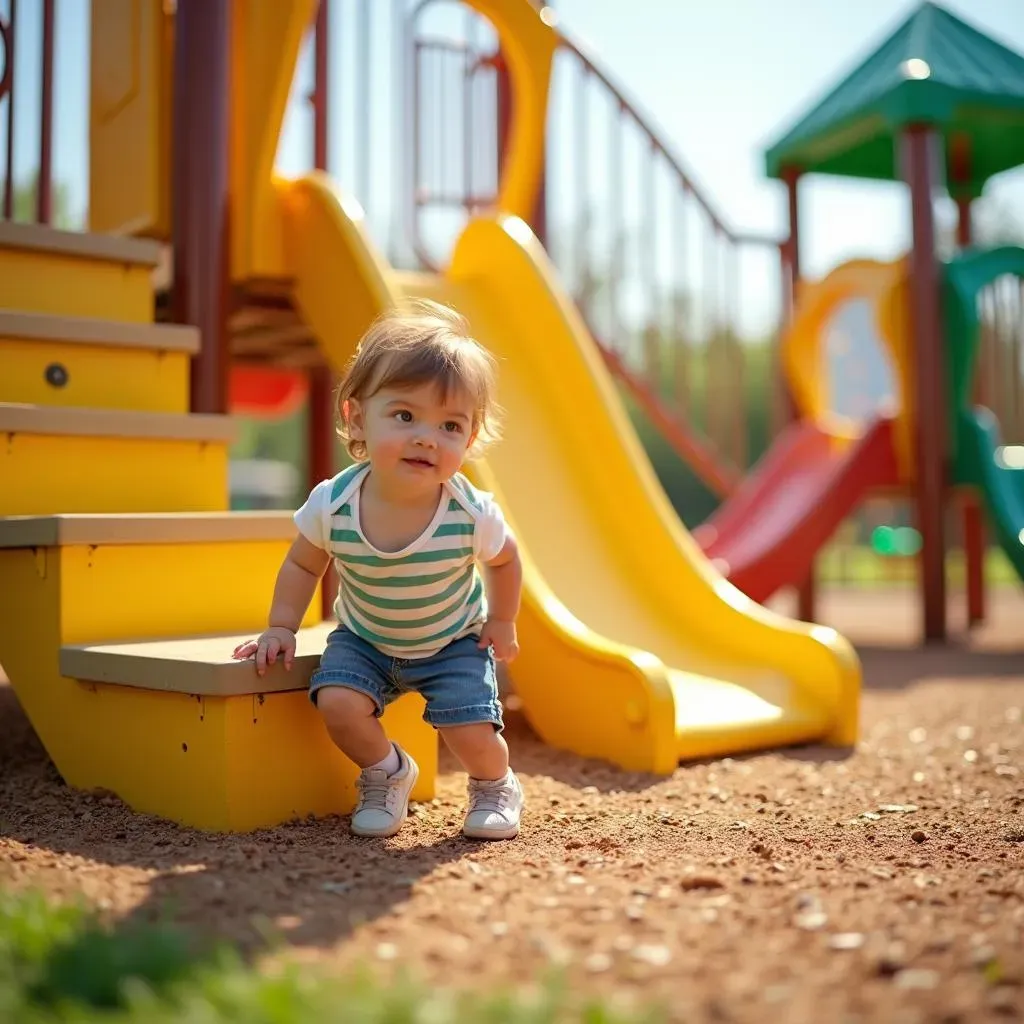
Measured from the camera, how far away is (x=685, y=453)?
7566 mm

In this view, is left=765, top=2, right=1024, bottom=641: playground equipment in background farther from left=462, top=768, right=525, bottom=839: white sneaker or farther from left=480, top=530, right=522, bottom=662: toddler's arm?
left=462, top=768, right=525, bottom=839: white sneaker

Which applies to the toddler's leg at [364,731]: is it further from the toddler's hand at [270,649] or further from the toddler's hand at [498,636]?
the toddler's hand at [498,636]

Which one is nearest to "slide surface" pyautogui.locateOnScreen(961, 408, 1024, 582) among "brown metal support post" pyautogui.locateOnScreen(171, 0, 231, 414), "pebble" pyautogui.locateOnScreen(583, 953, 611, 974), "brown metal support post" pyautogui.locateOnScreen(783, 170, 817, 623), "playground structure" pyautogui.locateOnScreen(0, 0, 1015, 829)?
"brown metal support post" pyautogui.locateOnScreen(783, 170, 817, 623)

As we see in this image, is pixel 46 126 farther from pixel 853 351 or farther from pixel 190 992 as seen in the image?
pixel 853 351

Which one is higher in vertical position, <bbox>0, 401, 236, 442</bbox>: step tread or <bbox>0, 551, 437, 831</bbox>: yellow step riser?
<bbox>0, 401, 236, 442</bbox>: step tread

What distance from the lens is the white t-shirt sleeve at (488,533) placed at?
2.61 m

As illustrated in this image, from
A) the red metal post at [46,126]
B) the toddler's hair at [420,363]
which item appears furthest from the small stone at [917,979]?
the red metal post at [46,126]

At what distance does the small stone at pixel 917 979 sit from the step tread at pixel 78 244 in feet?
10.8

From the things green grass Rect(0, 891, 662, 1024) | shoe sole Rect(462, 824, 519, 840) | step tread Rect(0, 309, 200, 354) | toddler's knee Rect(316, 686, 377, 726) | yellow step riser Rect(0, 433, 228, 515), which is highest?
step tread Rect(0, 309, 200, 354)

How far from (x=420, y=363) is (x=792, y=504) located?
4977 millimetres

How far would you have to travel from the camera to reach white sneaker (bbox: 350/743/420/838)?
2.46m

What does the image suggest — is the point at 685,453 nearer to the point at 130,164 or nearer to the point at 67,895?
the point at 130,164

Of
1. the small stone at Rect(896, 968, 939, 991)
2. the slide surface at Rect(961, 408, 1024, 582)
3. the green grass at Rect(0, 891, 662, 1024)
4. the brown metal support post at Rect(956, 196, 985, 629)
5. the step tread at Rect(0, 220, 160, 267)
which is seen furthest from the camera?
the brown metal support post at Rect(956, 196, 985, 629)

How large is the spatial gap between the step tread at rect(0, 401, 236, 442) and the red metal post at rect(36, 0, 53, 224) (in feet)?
4.65
